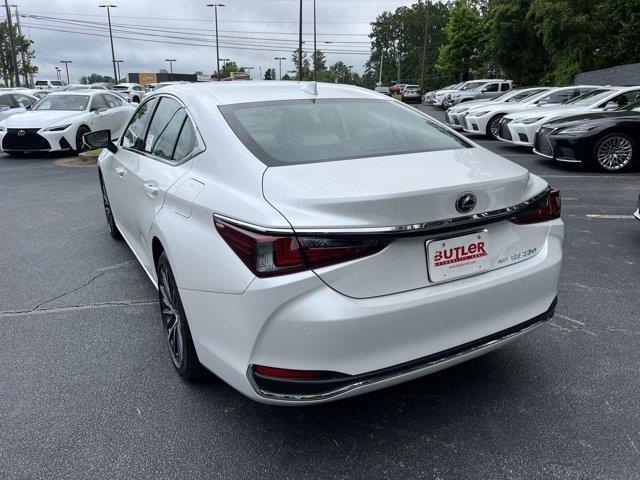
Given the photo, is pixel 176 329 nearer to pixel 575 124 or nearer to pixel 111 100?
pixel 575 124

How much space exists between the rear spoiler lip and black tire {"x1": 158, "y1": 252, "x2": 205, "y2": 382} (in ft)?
2.28

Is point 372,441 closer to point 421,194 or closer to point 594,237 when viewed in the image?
point 421,194

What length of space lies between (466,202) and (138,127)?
2804mm

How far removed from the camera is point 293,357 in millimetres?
2010

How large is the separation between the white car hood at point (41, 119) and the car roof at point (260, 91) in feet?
32.6

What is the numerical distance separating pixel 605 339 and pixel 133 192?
3151 millimetres

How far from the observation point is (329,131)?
9.26 feet

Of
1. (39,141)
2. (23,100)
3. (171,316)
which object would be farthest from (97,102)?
(171,316)

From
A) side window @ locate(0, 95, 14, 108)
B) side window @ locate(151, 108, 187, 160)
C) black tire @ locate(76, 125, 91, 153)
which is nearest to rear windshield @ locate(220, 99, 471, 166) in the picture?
side window @ locate(151, 108, 187, 160)

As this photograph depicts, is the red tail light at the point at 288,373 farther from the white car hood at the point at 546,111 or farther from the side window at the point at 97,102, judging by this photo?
the side window at the point at 97,102

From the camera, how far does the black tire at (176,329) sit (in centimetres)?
266

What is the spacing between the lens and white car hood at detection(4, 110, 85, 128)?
39.6 feet

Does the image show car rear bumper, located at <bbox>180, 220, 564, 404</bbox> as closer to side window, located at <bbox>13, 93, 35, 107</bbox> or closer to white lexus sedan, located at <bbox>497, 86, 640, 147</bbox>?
white lexus sedan, located at <bbox>497, 86, 640, 147</bbox>

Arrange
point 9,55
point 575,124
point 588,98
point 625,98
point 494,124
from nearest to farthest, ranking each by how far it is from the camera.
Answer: point 575,124 < point 625,98 < point 588,98 < point 494,124 < point 9,55
